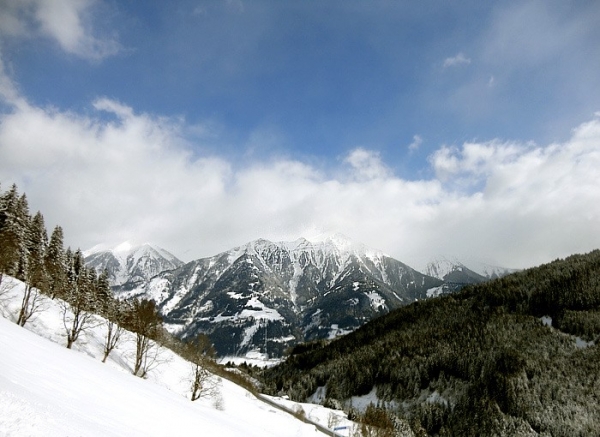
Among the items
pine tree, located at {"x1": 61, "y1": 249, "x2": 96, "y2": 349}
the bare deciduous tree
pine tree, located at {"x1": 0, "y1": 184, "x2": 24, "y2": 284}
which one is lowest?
the bare deciduous tree

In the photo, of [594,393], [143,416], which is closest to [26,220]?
[143,416]

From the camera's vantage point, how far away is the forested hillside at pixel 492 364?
103938mm

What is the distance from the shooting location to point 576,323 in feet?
450

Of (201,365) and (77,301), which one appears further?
(201,365)

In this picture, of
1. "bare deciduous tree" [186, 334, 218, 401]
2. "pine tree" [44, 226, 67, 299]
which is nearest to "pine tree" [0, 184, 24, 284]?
"pine tree" [44, 226, 67, 299]

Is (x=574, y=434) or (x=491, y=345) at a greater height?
(x=491, y=345)

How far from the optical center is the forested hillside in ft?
341

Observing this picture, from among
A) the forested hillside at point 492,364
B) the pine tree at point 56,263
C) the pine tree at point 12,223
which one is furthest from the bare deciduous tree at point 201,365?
the forested hillside at point 492,364

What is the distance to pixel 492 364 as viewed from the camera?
127875 millimetres

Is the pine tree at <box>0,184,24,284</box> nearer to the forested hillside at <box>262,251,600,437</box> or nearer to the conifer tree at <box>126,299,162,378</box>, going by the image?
the conifer tree at <box>126,299,162,378</box>

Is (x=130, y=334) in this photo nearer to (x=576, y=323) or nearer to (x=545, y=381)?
(x=545, y=381)

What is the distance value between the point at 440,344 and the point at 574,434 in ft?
209

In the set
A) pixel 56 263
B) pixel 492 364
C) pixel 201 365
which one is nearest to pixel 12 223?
pixel 56 263

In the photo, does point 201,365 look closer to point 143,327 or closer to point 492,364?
point 143,327
